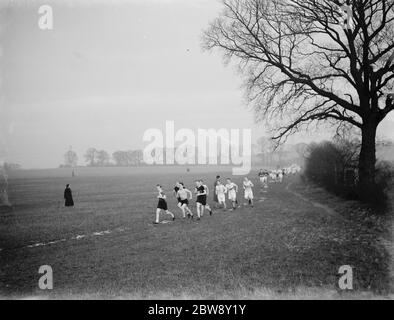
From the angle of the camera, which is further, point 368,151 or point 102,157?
point 102,157

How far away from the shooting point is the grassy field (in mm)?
7562

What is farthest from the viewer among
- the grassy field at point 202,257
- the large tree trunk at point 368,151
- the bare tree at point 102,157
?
the bare tree at point 102,157

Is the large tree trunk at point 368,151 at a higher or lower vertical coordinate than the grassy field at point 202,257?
higher

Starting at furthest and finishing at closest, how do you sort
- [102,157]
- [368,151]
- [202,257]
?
1. [102,157]
2. [368,151]
3. [202,257]

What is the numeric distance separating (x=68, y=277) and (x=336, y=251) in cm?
770

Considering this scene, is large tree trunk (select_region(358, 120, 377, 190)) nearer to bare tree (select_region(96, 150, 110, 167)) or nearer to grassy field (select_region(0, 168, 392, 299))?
grassy field (select_region(0, 168, 392, 299))

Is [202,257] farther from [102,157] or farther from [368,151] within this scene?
[102,157]

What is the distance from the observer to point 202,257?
9930mm

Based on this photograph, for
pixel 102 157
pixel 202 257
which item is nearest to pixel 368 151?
pixel 202 257

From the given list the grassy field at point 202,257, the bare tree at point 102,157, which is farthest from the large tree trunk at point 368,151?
the bare tree at point 102,157

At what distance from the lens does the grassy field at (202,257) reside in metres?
7.56

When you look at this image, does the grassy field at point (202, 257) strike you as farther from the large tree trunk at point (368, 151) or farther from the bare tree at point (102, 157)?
the bare tree at point (102, 157)

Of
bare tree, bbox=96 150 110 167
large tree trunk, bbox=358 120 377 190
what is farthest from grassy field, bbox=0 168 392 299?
bare tree, bbox=96 150 110 167

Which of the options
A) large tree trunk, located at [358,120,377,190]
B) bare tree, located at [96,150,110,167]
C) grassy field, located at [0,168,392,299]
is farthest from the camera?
bare tree, located at [96,150,110,167]
